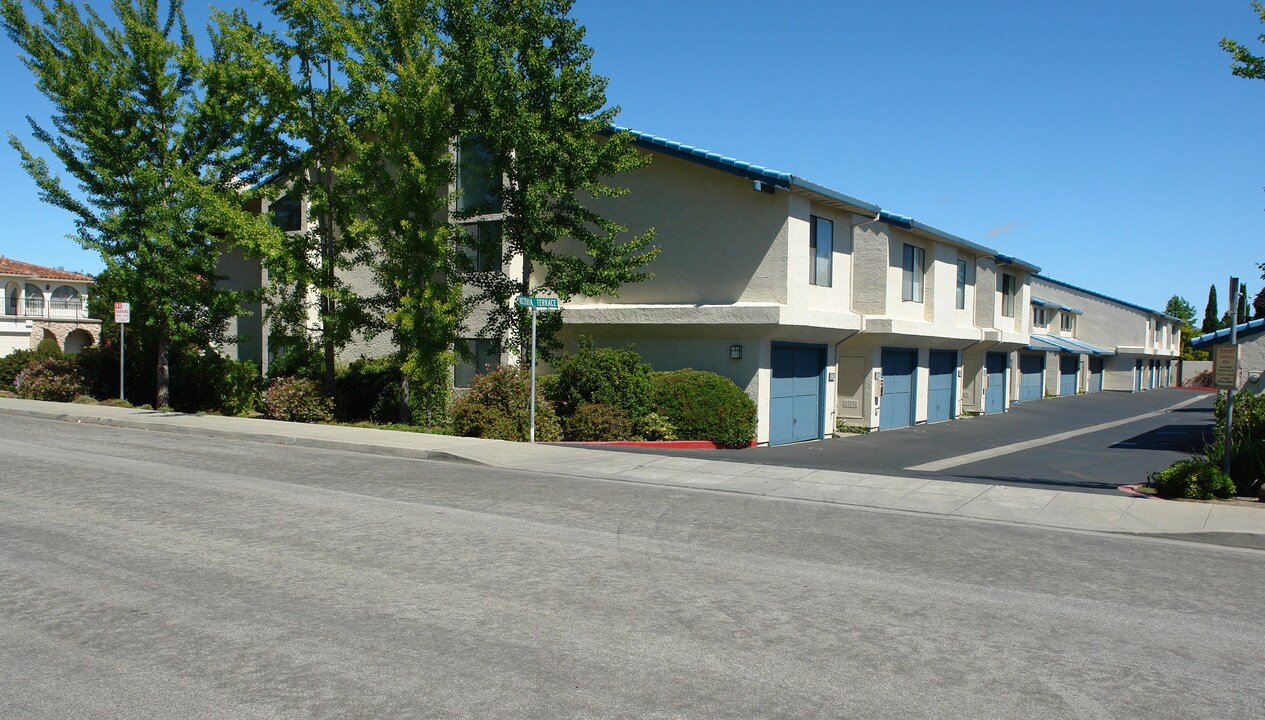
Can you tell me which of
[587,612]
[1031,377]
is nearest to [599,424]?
[587,612]

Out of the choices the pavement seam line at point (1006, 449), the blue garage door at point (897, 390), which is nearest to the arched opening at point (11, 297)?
the blue garage door at point (897, 390)

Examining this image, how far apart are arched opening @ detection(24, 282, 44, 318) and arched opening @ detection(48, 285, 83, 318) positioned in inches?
18.1

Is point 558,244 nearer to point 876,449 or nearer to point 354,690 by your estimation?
point 876,449

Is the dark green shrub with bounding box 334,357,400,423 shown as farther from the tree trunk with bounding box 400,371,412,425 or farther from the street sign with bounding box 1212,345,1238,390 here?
the street sign with bounding box 1212,345,1238,390

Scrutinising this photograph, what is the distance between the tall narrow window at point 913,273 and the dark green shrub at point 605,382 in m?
9.93

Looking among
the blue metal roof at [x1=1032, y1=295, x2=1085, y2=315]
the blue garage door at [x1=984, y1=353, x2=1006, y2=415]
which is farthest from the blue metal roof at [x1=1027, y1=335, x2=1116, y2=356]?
the blue garage door at [x1=984, y1=353, x2=1006, y2=415]

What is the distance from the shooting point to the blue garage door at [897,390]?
2503 centimetres

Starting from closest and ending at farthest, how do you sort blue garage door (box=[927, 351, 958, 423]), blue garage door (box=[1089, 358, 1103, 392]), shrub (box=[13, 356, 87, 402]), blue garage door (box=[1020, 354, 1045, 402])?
shrub (box=[13, 356, 87, 402])
blue garage door (box=[927, 351, 958, 423])
blue garage door (box=[1020, 354, 1045, 402])
blue garage door (box=[1089, 358, 1103, 392])

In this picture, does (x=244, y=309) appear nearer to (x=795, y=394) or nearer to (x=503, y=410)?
(x=503, y=410)

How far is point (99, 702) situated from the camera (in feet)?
15.4

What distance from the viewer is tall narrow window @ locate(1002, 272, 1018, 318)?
33906 millimetres

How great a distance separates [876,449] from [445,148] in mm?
11953

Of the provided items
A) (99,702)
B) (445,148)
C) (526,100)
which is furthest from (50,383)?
(99,702)

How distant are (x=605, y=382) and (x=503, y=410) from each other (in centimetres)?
223
